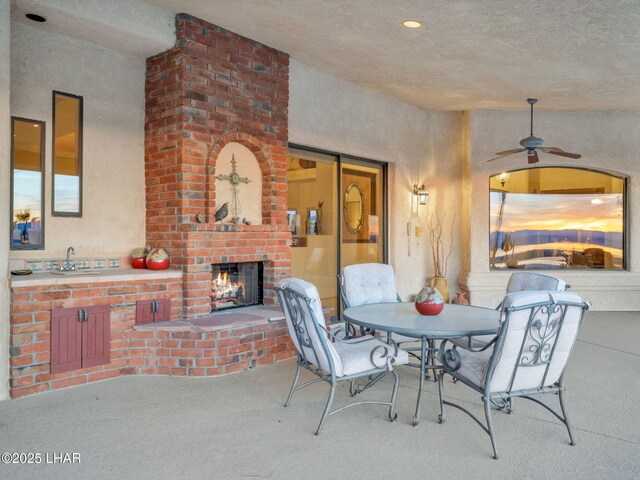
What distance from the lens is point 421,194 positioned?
7789 mm

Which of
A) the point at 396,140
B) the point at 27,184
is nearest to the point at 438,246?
the point at 396,140

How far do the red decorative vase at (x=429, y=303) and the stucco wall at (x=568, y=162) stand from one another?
438cm

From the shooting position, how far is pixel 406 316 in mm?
3795

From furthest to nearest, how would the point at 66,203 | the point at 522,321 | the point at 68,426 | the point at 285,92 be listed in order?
the point at 285,92, the point at 66,203, the point at 68,426, the point at 522,321

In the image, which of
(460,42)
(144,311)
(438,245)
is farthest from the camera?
(438,245)

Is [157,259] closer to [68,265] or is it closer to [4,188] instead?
[68,265]

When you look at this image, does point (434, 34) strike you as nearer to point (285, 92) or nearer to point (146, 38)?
point (285, 92)

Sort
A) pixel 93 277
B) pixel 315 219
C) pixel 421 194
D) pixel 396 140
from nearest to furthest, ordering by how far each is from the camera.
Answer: pixel 93 277 → pixel 315 219 → pixel 396 140 → pixel 421 194

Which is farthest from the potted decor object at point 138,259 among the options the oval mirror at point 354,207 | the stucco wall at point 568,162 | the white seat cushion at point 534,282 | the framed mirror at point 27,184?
the stucco wall at point 568,162

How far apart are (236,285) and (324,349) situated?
2408 millimetres

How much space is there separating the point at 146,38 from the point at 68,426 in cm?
322

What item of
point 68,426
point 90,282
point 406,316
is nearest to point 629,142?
point 406,316

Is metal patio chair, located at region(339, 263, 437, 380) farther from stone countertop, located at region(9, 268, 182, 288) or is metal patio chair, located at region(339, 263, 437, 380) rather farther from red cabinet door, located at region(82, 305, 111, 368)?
red cabinet door, located at region(82, 305, 111, 368)

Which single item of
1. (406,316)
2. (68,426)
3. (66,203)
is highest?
(66,203)
